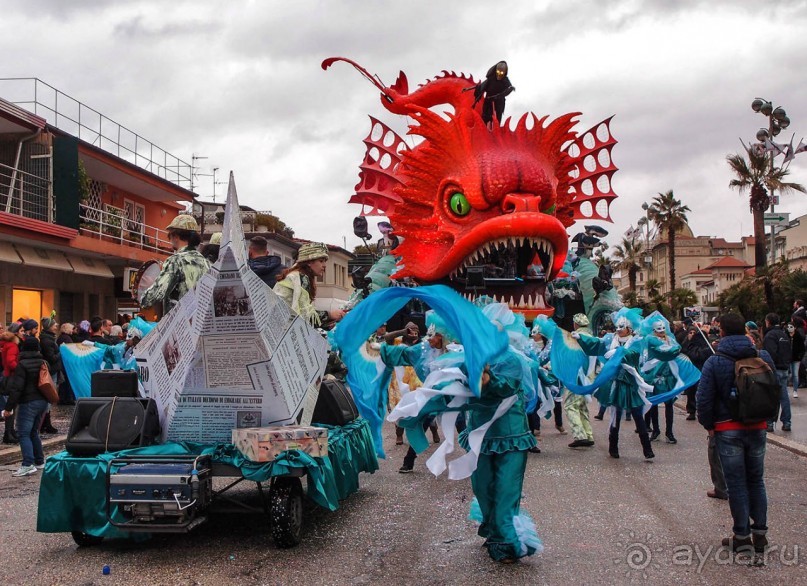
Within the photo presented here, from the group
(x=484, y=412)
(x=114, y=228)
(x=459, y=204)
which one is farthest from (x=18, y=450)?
(x=114, y=228)

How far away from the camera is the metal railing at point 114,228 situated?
20297 millimetres

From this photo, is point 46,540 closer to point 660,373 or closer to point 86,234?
point 660,373

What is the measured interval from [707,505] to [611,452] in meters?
2.80

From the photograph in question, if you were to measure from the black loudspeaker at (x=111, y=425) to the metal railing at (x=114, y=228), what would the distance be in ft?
49.3

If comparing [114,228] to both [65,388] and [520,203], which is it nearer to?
[65,388]

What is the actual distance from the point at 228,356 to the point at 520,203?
7446mm

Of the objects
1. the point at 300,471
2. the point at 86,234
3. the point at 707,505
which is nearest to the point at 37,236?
the point at 86,234

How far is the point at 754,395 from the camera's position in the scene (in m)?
5.35

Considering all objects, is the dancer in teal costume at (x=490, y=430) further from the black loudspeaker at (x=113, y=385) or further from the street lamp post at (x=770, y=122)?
the street lamp post at (x=770, y=122)

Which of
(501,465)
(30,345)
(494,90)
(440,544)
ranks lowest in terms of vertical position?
(440,544)

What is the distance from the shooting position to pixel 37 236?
685 inches

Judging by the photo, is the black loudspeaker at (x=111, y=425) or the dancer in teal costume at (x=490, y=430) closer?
the dancer in teal costume at (x=490, y=430)

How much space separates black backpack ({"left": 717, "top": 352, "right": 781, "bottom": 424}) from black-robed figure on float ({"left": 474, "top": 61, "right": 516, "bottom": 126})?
8798 millimetres

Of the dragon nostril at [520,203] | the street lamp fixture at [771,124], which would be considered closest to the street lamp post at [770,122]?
the street lamp fixture at [771,124]
